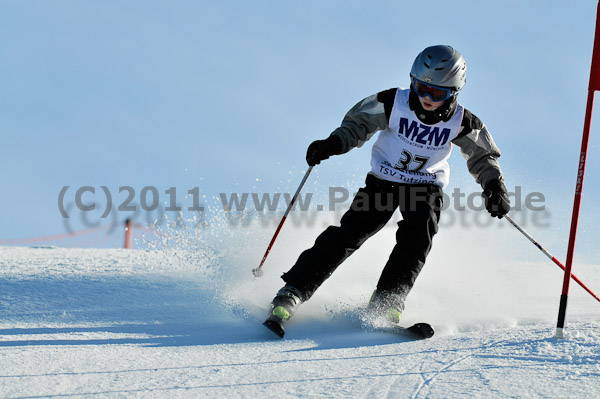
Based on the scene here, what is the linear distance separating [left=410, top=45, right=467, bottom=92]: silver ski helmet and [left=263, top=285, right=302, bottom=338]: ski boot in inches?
57.0

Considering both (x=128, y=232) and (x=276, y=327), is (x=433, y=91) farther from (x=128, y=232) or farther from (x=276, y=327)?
(x=128, y=232)

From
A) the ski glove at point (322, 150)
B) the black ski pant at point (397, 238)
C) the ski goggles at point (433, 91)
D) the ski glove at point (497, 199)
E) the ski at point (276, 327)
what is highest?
the ski goggles at point (433, 91)

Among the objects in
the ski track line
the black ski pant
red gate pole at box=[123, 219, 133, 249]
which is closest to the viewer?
the ski track line

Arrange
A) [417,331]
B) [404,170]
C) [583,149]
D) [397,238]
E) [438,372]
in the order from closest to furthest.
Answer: [438,372], [417,331], [583,149], [397,238], [404,170]

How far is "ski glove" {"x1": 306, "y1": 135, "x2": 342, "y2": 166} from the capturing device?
3.75 meters

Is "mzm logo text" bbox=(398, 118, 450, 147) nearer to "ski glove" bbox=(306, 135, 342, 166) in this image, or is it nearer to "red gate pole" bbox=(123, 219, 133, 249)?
"ski glove" bbox=(306, 135, 342, 166)

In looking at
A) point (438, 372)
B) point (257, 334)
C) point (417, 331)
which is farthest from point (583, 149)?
point (257, 334)

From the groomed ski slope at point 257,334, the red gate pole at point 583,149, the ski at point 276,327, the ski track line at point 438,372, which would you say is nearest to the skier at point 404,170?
the ski at point 276,327

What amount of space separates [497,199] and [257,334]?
168 cm

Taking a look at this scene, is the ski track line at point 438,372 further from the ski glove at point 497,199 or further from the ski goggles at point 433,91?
the ski goggles at point 433,91

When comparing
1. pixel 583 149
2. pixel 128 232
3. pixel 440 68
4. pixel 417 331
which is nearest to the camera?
pixel 417 331

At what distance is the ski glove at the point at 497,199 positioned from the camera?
372 cm

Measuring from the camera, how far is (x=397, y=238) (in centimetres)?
369

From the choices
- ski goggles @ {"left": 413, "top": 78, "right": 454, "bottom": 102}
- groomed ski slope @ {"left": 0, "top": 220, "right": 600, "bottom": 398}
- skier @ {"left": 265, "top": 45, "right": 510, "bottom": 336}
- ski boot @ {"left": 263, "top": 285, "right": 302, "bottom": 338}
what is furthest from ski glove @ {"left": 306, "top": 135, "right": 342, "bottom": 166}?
groomed ski slope @ {"left": 0, "top": 220, "right": 600, "bottom": 398}
